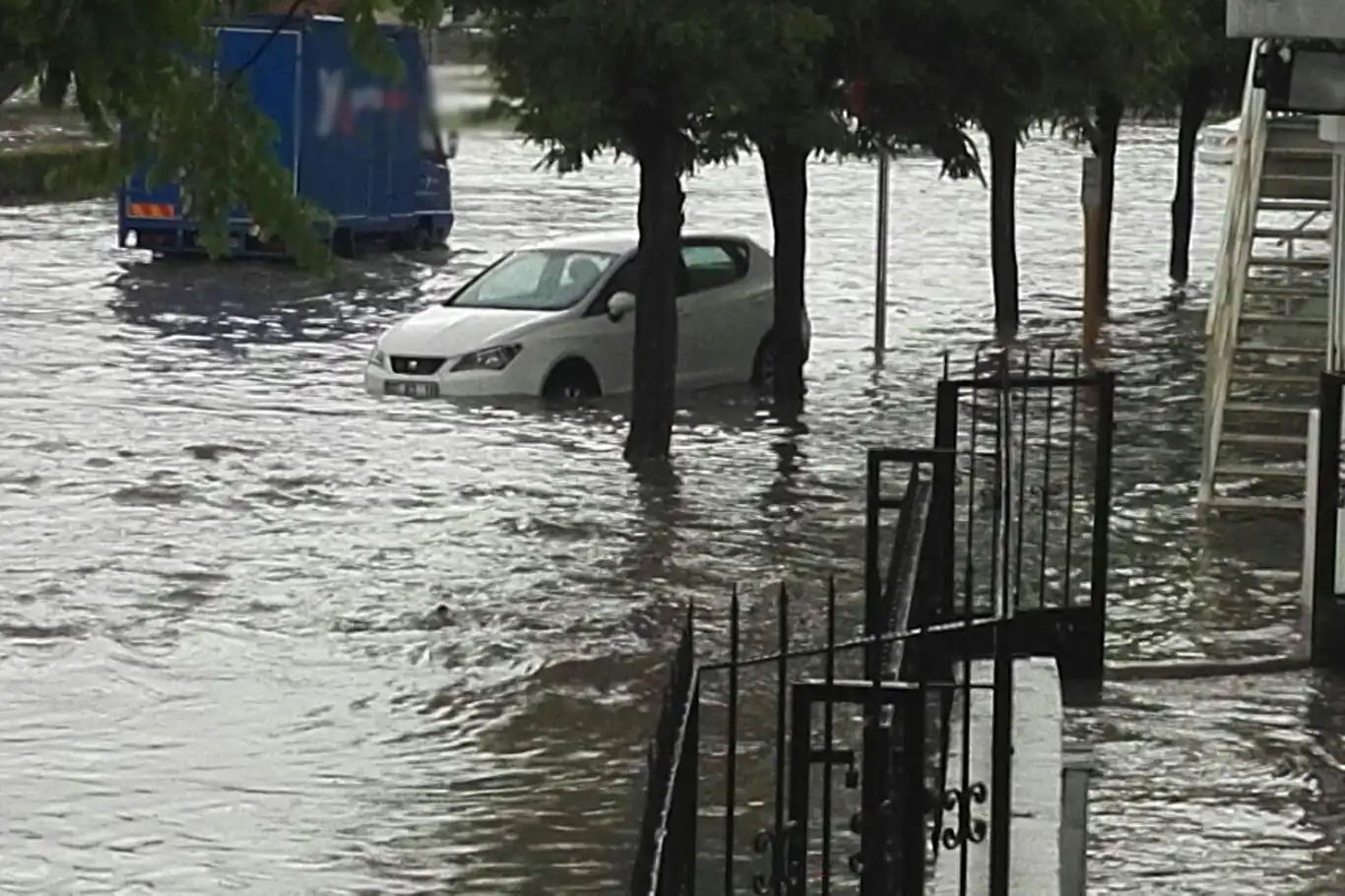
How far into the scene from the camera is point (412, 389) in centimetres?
2253

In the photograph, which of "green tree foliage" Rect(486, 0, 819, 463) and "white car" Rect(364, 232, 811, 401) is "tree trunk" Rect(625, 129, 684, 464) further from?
"white car" Rect(364, 232, 811, 401)

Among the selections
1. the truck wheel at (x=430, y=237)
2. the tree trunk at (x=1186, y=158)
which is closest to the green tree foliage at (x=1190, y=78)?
the tree trunk at (x=1186, y=158)

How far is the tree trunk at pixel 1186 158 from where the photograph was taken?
31.0 meters

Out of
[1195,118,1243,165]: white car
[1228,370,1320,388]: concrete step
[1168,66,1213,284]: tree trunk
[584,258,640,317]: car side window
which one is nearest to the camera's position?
[1228,370,1320,388]: concrete step

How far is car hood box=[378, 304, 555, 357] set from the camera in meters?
22.4

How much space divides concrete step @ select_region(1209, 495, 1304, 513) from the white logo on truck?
225 inches

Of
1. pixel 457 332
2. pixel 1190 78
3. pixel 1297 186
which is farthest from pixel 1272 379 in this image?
pixel 1190 78

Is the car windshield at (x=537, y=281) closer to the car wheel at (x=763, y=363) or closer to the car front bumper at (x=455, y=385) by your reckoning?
the car front bumper at (x=455, y=385)

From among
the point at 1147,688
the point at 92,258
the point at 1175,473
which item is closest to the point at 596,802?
the point at 1147,688

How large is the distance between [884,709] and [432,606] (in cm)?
810

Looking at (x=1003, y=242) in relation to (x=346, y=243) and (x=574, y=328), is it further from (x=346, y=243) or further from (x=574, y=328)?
(x=346, y=243)

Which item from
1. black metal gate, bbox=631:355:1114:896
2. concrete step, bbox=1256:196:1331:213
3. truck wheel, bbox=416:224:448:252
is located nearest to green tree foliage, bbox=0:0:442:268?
black metal gate, bbox=631:355:1114:896

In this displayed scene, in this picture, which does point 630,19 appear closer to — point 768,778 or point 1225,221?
point 1225,221

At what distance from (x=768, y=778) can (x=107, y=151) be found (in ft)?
14.2
